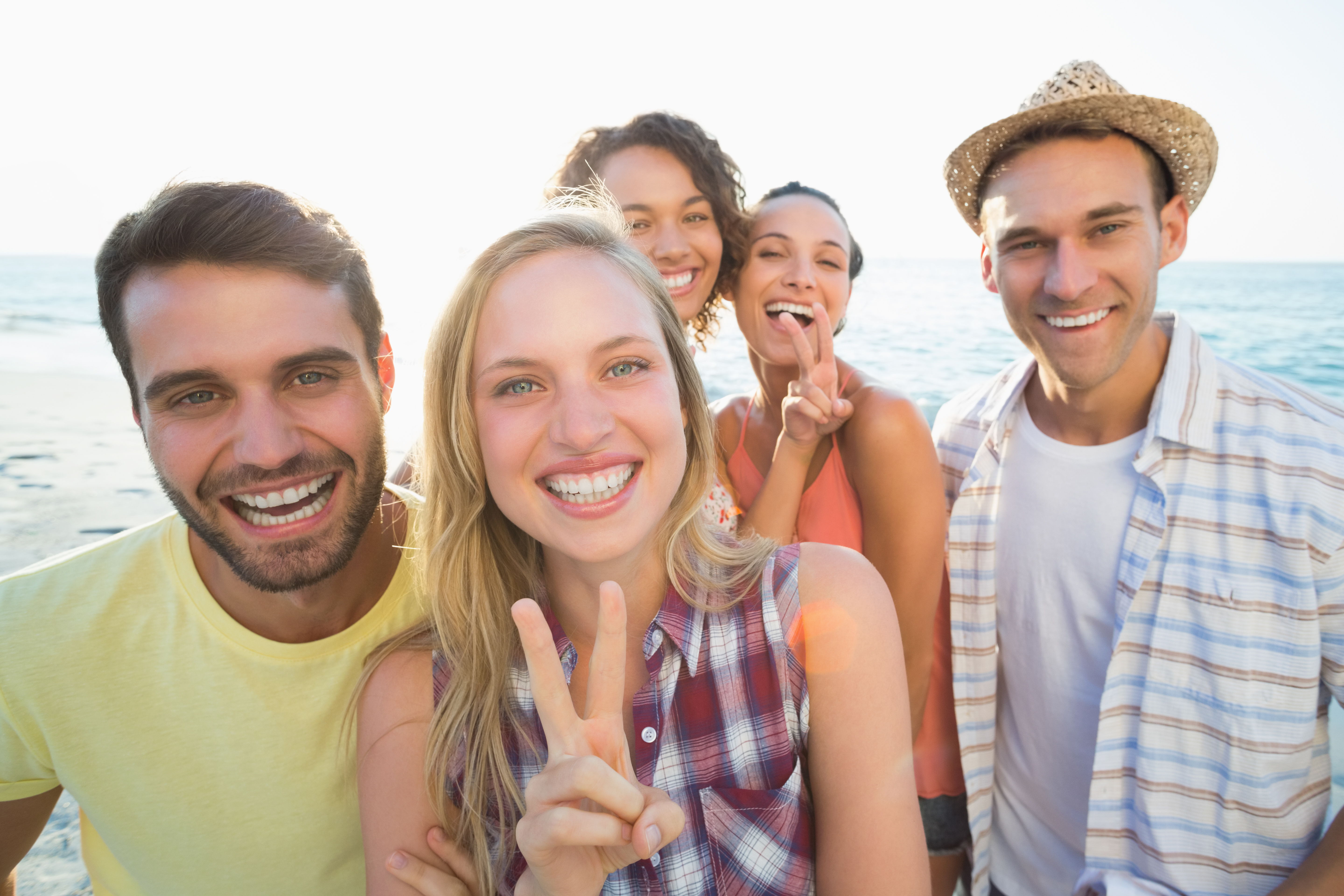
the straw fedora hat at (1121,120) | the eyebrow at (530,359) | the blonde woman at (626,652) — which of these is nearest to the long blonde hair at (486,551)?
the blonde woman at (626,652)

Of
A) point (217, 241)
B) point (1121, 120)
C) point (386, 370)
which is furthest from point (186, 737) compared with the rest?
point (1121, 120)

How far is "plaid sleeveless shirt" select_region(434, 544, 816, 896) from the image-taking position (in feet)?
6.37

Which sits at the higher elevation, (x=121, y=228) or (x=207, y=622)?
(x=121, y=228)

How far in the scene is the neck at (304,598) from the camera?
2471 mm

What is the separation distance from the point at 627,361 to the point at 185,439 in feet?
4.51

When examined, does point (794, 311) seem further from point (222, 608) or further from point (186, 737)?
point (186, 737)

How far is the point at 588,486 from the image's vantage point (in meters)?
2.01

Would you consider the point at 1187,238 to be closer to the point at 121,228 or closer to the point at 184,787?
the point at 121,228

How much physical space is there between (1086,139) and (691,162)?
1.74 metres

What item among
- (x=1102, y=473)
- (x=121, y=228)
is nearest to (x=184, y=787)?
(x=121, y=228)

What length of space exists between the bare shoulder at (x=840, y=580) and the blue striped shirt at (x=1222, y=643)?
123 cm

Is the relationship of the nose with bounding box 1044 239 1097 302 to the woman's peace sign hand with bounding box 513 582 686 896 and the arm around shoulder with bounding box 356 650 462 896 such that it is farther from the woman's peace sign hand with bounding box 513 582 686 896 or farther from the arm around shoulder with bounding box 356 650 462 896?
the arm around shoulder with bounding box 356 650 462 896

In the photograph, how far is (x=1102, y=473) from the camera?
116 inches

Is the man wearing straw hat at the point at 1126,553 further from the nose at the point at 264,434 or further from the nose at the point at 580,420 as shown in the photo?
the nose at the point at 264,434
